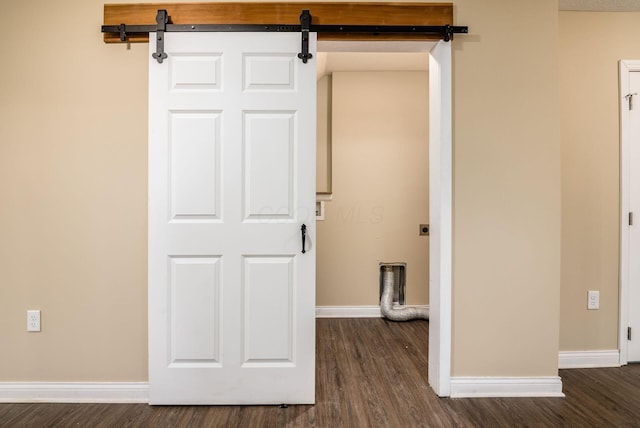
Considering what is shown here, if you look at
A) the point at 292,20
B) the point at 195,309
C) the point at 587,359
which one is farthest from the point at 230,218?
the point at 587,359

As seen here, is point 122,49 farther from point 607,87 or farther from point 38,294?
point 607,87

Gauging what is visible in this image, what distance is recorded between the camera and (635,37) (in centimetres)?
243

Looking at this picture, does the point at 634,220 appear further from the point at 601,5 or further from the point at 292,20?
the point at 292,20

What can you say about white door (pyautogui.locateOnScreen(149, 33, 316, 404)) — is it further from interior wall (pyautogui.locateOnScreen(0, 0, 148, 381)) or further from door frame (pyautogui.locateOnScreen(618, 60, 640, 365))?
door frame (pyautogui.locateOnScreen(618, 60, 640, 365))

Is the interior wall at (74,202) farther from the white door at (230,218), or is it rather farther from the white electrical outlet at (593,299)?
the white electrical outlet at (593,299)

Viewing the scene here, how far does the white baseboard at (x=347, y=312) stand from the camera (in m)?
3.58

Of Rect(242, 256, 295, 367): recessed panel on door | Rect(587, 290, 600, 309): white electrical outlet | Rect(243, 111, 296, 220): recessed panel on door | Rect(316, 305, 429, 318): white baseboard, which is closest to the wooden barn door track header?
Rect(243, 111, 296, 220): recessed panel on door

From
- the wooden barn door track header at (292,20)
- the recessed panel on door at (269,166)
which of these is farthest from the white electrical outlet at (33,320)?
the wooden barn door track header at (292,20)

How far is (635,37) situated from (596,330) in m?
2.08

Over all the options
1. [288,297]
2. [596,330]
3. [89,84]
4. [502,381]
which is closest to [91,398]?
[288,297]

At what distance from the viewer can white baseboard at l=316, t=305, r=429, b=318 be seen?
11.8ft

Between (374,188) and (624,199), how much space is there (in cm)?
199

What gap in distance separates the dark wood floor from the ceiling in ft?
8.19

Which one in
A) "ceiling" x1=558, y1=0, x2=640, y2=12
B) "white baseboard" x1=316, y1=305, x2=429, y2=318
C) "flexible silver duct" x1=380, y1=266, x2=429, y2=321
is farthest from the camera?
"white baseboard" x1=316, y1=305, x2=429, y2=318
